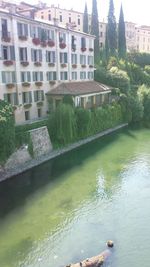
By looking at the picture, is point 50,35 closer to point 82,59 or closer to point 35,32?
point 35,32

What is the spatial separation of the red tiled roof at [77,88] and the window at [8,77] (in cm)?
669

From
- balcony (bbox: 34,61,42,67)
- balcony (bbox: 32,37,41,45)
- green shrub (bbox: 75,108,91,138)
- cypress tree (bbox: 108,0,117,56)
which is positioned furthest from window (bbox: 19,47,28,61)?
cypress tree (bbox: 108,0,117,56)

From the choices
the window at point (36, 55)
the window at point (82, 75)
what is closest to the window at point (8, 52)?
the window at point (36, 55)

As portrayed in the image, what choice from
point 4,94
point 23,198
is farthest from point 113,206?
point 4,94

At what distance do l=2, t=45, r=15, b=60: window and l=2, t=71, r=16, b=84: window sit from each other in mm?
1615

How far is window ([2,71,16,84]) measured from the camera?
31444 mm

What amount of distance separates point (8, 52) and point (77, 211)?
63.5ft

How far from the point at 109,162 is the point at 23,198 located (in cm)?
1146

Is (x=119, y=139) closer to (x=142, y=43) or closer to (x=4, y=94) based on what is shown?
(x=4, y=94)

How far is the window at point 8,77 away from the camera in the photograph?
3144 cm

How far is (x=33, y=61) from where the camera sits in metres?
35.3

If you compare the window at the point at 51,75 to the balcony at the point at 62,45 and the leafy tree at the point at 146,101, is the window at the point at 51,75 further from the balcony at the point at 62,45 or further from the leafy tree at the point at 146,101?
the leafy tree at the point at 146,101

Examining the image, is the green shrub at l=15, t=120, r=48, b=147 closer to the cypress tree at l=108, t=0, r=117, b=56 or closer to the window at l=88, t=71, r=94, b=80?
the window at l=88, t=71, r=94, b=80

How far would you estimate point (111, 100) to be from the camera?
1881 inches
